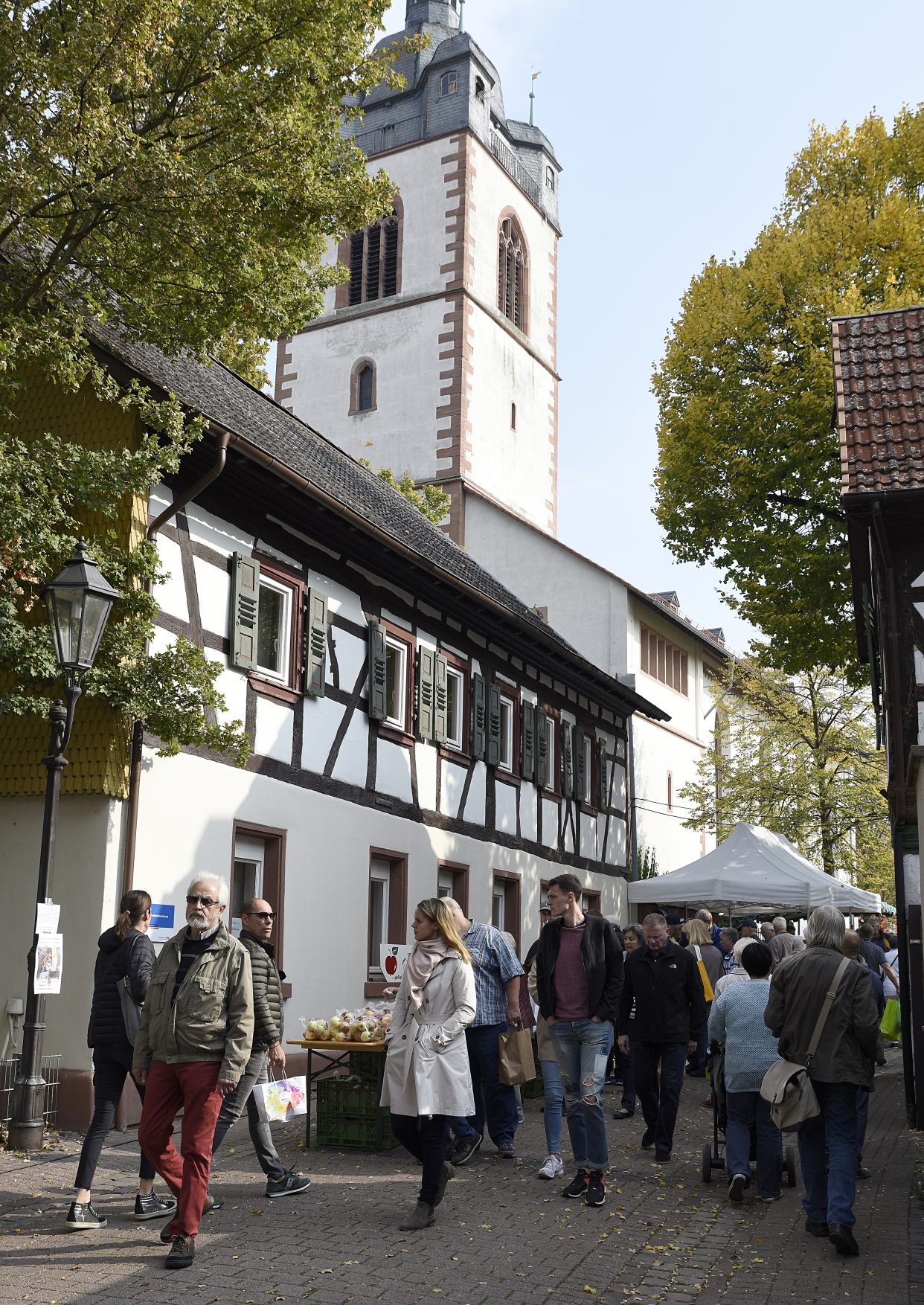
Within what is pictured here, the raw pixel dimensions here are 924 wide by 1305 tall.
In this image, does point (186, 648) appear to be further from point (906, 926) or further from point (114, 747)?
point (906, 926)

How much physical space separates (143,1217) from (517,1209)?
207 centimetres

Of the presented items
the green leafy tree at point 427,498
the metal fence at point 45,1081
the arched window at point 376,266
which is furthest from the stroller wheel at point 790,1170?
the arched window at point 376,266

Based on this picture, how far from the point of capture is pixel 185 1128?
6.79 meters

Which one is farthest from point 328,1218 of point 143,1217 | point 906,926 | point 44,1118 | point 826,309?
point 826,309

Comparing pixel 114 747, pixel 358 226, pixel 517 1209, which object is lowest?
pixel 517 1209

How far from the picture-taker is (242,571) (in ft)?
46.4

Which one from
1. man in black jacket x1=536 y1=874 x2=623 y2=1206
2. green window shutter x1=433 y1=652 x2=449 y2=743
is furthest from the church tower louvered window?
man in black jacket x1=536 y1=874 x2=623 y2=1206

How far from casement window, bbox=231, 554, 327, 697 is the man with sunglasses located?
5597mm

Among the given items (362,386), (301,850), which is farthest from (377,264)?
(301,850)

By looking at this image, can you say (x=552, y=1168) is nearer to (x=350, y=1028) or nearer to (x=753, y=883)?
(x=350, y=1028)

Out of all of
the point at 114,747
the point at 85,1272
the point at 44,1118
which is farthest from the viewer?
the point at 114,747

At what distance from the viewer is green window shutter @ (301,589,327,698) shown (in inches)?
601

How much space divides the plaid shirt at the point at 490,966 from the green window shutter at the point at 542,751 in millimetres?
→ 12612

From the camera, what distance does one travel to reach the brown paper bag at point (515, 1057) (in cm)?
1018
